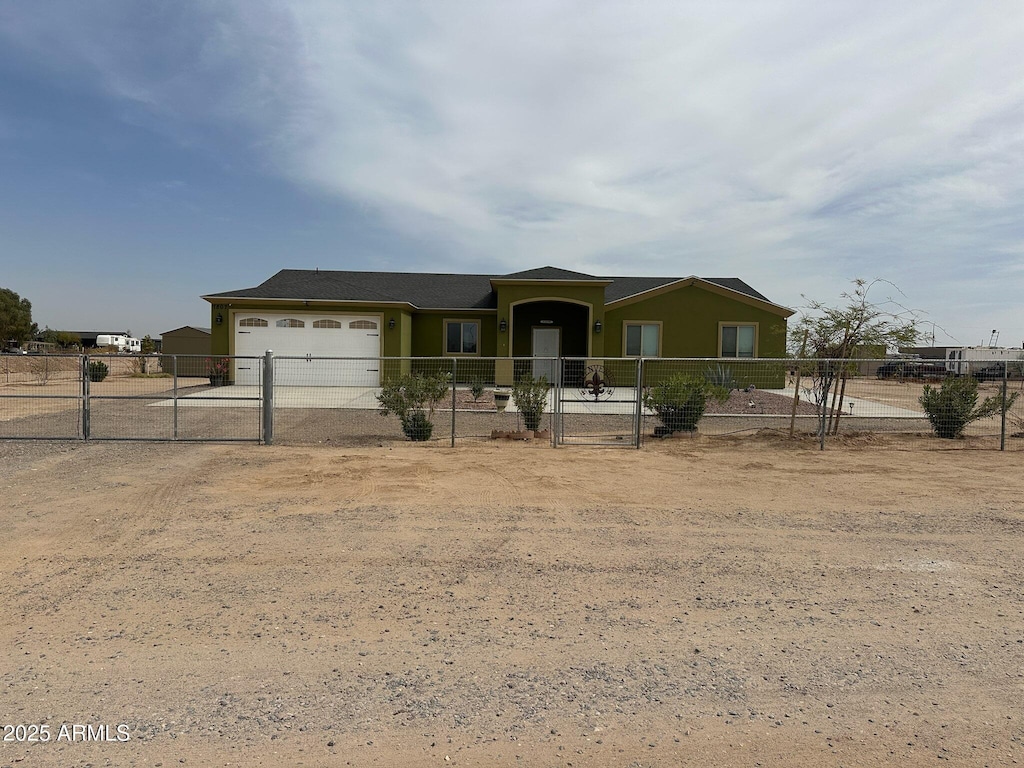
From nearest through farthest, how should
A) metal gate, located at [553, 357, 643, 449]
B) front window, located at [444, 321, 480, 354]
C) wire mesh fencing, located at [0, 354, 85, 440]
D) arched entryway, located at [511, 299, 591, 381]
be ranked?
metal gate, located at [553, 357, 643, 449] < wire mesh fencing, located at [0, 354, 85, 440] < arched entryway, located at [511, 299, 591, 381] < front window, located at [444, 321, 480, 354]

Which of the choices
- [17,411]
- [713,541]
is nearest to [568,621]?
[713,541]

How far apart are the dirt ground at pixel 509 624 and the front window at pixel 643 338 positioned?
53.6 ft

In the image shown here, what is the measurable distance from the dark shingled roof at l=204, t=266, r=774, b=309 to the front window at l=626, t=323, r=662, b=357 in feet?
5.51

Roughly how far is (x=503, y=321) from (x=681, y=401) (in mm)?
12125

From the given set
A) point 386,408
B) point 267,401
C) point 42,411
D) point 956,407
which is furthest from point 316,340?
point 956,407

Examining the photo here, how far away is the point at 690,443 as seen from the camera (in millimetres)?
11836

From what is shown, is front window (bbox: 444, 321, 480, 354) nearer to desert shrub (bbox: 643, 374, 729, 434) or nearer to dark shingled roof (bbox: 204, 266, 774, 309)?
dark shingled roof (bbox: 204, 266, 774, 309)

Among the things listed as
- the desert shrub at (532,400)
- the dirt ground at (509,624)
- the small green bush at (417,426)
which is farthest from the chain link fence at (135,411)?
the desert shrub at (532,400)

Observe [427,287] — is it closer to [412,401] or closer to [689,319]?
[689,319]

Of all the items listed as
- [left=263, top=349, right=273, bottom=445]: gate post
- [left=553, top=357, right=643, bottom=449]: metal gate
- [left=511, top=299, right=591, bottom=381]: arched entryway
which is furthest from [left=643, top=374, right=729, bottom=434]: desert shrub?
[left=511, top=299, right=591, bottom=381]: arched entryway

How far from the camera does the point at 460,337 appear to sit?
2612 centimetres

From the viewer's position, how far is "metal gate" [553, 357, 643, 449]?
1137cm

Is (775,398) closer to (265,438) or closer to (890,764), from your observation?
(265,438)

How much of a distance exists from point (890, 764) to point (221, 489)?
729 cm
